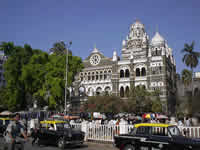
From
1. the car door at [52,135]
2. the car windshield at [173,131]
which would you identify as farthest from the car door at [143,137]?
the car door at [52,135]

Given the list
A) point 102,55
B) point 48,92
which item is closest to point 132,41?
point 102,55

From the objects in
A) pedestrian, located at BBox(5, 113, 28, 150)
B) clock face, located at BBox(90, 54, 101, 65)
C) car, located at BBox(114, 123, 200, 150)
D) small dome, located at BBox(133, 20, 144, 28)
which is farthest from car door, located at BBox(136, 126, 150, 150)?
small dome, located at BBox(133, 20, 144, 28)

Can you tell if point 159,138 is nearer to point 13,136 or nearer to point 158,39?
point 13,136

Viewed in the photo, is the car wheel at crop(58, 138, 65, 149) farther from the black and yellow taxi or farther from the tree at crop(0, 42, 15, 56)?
the tree at crop(0, 42, 15, 56)

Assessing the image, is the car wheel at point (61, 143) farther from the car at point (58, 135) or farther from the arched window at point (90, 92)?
the arched window at point (90, 92)

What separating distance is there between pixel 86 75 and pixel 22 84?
15.7 m

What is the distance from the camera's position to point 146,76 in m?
40.1

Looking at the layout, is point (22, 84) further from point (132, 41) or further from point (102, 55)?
point (132, 41)

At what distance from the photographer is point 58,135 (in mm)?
11945

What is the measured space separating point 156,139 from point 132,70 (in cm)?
3290

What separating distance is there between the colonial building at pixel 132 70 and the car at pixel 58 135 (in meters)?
26.7

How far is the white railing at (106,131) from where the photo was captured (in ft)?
38.2

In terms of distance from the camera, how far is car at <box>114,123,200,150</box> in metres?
8.33

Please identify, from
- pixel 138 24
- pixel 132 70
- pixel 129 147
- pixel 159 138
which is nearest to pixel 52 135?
pixel 129 147
